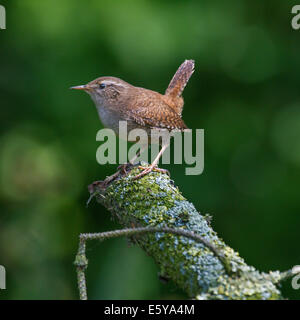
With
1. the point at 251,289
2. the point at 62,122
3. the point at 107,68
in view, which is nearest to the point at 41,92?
the point at 62,122

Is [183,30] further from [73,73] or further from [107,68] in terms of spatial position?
[73,73]

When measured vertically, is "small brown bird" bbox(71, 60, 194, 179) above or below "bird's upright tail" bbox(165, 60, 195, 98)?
below

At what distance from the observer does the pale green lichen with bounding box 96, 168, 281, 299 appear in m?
1.60

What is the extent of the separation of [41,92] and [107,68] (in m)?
0.62

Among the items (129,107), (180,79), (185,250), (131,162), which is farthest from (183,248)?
(180,79)

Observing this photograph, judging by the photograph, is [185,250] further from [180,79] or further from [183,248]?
[180,79]

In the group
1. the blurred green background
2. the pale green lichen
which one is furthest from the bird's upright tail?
the pale green lichen

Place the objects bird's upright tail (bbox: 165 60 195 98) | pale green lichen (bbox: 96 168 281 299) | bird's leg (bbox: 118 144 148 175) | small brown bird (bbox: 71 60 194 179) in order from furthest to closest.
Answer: bird's upright tail (bbox: 165 60 195 98) < small brown bird (bbox: 71 60 194 179) < bird's leg (bbox: 118 144 148 175) < pale green lichen (bbox: 96 168 281 299)

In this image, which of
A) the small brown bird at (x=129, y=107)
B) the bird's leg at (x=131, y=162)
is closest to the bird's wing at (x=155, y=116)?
the small brown bird at (x=129, y=107)

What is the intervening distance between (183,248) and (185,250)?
1cm

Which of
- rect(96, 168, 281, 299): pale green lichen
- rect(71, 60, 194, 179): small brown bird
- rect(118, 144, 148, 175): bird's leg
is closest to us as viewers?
rect(96, 168, 281, 299): pale green lichen

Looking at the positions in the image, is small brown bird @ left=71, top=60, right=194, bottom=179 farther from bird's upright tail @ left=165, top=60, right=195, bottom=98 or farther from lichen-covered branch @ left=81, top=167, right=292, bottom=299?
lichen-covered branch @ left=81, top=167, right=292, bottom=299

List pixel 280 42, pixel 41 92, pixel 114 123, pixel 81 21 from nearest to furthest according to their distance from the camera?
pixel 114 123 < pixel 81 21 < pixel 41 92 < pixel 280 42

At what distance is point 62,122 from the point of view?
4234 mm
